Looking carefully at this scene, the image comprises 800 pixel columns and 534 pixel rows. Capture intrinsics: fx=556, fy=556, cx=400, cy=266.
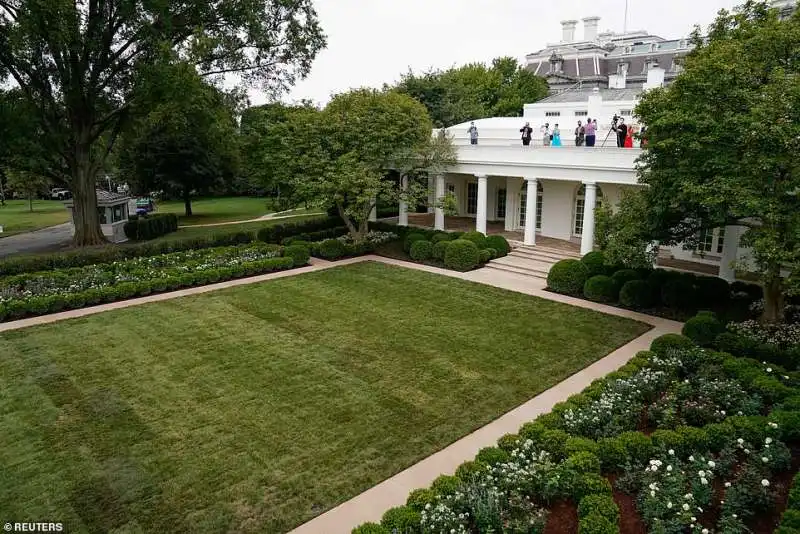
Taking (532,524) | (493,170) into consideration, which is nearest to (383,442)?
(532,524)

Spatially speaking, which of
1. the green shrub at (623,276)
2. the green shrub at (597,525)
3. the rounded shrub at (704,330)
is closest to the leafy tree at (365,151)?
the green shrub at (623,276)

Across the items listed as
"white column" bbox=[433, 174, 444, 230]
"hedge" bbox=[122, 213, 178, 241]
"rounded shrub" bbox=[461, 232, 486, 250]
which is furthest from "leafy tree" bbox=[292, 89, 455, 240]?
"hedge" bbox=[122, 213, 178, 241]

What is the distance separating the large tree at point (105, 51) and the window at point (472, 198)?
10.6 meters

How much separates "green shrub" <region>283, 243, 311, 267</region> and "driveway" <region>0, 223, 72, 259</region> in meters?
15.3

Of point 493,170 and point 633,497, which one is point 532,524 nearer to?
point 633,497

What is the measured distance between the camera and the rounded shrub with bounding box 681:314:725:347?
12641 millimetres

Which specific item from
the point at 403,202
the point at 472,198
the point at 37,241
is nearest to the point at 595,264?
the point at 403,202

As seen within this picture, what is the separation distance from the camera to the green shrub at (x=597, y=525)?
6258 millimetres

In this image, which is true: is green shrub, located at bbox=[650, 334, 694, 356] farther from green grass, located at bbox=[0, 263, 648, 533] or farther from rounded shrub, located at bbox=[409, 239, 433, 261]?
rounded shrub, located at bbox=[409, 239, 433, 261]

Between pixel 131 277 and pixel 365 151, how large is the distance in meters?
10.2

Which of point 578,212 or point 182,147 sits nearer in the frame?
point 578,212

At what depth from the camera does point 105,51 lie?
23906mm

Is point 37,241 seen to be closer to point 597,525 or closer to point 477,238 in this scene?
point 477,238

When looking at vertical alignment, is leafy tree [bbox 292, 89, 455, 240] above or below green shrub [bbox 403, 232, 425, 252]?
above
